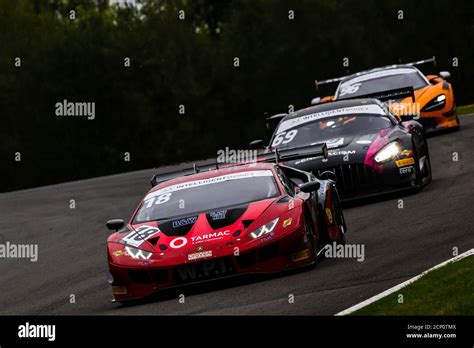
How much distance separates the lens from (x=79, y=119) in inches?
1932

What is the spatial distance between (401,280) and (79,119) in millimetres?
40010

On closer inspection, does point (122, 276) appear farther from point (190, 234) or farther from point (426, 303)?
point (426, 303)

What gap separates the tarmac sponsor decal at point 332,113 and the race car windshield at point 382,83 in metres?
6.97

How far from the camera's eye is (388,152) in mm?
15516

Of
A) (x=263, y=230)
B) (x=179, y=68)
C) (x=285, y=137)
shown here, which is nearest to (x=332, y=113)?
(x=285, y=137)

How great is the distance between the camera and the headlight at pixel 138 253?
10818 mm

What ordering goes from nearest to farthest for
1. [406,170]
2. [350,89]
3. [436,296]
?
[436,296] → [406,170] → [350,89]

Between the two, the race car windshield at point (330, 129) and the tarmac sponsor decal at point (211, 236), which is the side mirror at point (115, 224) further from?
the race car windshield at point (330, 129)

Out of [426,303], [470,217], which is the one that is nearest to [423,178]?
[470,217]

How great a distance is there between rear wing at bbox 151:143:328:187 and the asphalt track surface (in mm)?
925

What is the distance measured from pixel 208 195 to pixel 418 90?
12870 mm

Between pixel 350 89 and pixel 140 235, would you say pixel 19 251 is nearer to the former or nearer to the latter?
pixel 140 235

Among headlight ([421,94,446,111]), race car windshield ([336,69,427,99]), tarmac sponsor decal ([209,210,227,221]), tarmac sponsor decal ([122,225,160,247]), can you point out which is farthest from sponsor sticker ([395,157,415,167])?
race car windshield ([336,69,427,99])
